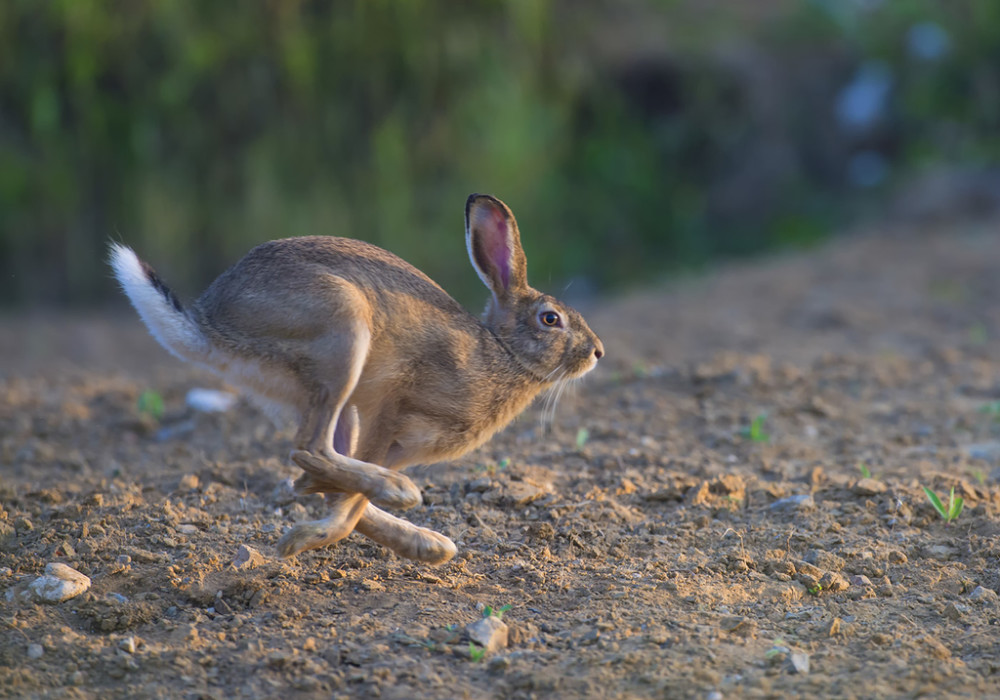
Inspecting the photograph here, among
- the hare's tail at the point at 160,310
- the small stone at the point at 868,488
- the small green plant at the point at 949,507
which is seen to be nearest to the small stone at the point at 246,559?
the hare's tail at the point at 160,310

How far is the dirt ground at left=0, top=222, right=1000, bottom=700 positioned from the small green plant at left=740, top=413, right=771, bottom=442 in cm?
3

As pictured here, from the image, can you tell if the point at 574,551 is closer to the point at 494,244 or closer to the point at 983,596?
the point at 494,244

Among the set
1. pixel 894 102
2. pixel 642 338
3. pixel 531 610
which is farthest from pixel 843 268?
pixel 531 610

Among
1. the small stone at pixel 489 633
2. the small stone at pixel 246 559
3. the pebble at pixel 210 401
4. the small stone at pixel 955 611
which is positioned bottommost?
the small stone at pixel 246 559

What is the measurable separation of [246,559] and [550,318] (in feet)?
5.04

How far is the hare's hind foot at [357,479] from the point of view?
12.3ft

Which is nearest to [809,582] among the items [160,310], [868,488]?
[868,488]

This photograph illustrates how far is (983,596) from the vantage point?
3818 millimetres

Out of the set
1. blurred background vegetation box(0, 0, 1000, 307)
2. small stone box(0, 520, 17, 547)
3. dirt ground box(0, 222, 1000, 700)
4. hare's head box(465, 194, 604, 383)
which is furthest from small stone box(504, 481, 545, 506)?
blurred background vegetation box(0, 0, 1000, 307)

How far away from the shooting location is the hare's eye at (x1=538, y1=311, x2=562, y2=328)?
4.59 metres

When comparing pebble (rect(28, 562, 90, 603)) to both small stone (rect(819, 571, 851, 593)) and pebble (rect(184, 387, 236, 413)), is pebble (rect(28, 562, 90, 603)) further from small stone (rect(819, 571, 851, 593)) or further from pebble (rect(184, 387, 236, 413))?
small stone (rect(819, 571, 851, 593))

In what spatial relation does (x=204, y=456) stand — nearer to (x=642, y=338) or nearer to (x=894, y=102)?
(x=642, y=338)

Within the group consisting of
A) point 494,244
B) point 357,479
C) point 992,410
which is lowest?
point 357,479

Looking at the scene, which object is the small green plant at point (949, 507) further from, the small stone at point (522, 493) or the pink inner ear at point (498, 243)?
the pink inner ear at point (498, 243)
